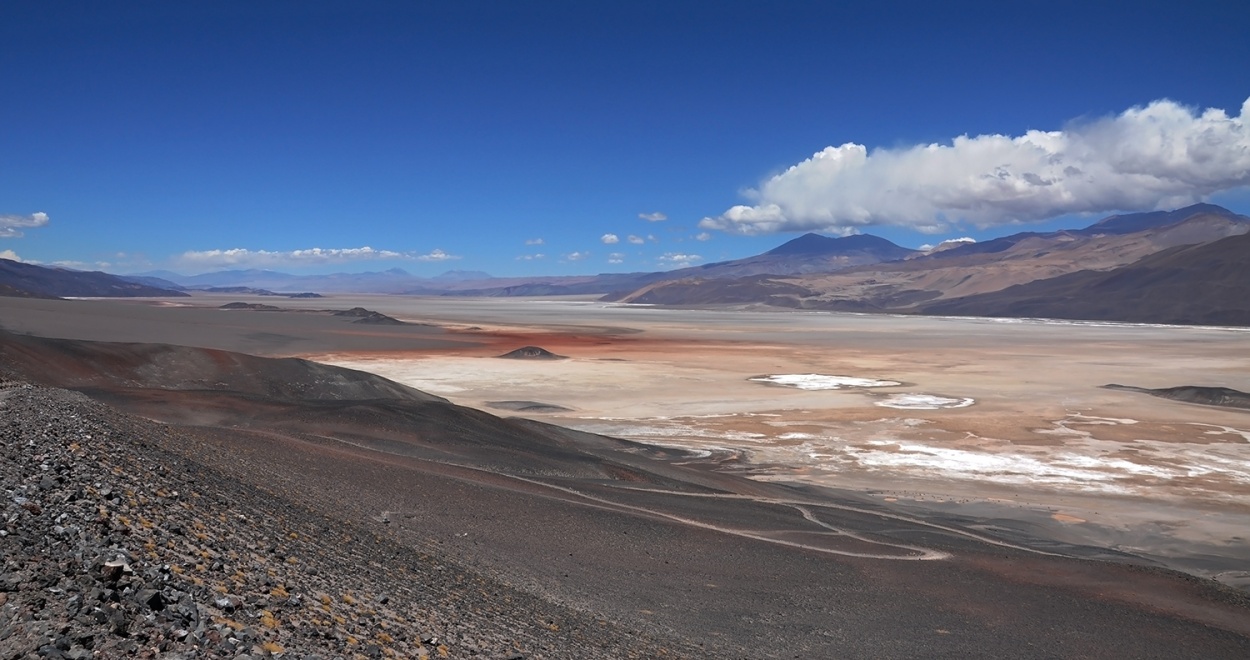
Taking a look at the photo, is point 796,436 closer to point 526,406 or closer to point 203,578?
point 526,406

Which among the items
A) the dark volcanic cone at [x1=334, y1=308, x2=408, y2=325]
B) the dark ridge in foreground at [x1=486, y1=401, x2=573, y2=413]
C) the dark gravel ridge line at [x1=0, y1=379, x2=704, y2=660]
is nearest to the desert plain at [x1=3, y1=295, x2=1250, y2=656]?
the dark ridge in foreground at [x1=486, y1=401, x2=573, y2=413]

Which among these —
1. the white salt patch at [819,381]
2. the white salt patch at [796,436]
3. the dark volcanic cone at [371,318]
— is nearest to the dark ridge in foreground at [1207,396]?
the white salt patch at [819,381]

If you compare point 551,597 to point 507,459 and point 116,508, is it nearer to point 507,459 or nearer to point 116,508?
point 116,508

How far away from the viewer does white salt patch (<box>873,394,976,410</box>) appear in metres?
34.6

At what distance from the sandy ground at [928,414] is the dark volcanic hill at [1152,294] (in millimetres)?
58834

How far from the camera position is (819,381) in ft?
142

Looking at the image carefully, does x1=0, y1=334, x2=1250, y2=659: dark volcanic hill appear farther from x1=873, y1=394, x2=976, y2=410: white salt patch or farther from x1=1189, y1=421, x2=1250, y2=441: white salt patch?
x1=1189, y1=421, x2=1250, y2=441: white salt patch

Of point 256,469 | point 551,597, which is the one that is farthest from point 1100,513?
point 256,469

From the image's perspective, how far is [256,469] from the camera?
405 inches

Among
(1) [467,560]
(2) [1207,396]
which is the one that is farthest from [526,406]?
(2) [1207,396]

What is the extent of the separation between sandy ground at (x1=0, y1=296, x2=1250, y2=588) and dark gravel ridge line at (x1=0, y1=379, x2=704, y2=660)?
11.9m

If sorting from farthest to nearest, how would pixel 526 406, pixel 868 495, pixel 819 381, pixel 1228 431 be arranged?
pixel 819 381 < pixel 526 406 < pixel 1228 431 < pixel 868 495

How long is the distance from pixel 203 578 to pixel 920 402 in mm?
33886

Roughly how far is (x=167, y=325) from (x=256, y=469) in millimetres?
61423
